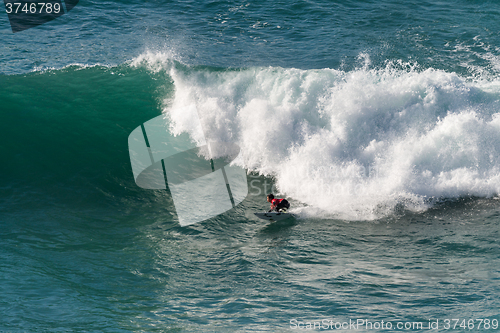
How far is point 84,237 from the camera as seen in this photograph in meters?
7.22

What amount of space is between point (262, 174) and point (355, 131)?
8.44ft

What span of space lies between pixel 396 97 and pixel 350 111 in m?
1.21

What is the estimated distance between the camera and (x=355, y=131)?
952 cm

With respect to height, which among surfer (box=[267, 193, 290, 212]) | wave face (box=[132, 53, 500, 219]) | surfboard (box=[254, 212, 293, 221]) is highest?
wave face (box=[132, 53, 500, 219])

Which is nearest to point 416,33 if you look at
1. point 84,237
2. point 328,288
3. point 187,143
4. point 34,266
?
point 187,143

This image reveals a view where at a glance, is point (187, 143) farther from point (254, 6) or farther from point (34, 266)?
point (254, 6)

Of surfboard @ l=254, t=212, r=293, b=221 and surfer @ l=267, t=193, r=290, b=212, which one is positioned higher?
surfer @ l=267, t=193, r=290, b=212

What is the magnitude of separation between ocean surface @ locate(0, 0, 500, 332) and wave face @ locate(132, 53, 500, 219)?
0.04 m

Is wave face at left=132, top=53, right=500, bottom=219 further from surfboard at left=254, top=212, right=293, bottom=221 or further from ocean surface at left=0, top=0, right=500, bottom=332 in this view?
surfboard at left=254, top=212, right=293, bottom=221

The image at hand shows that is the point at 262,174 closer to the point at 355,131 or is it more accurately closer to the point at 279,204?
the point at 279,204

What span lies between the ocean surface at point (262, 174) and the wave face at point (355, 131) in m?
0.04

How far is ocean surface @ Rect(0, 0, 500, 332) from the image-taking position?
520cm

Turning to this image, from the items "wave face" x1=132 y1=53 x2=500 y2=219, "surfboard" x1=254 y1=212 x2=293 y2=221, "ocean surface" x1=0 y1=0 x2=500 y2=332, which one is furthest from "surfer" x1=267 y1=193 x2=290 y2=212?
Answer: "wave face" x1=132 y1=53 x2=500 y2=219

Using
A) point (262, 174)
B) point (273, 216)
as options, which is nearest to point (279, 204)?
point (273, 216)
